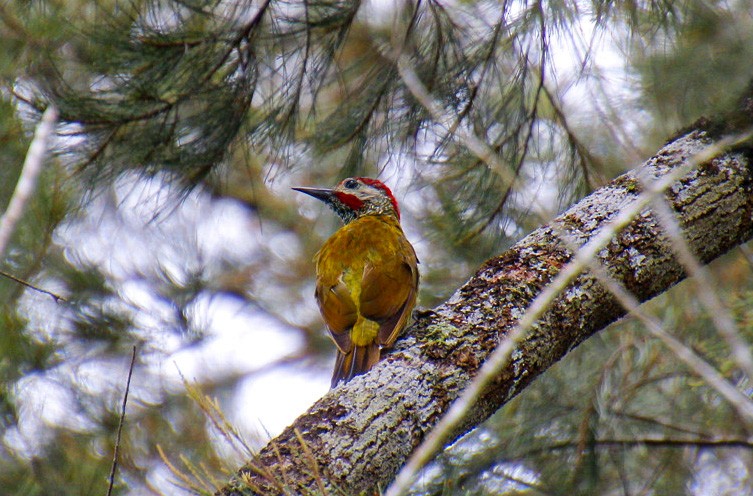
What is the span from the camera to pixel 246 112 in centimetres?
298

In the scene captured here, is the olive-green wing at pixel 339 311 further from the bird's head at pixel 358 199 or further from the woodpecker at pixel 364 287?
the bird's head at pixel 358 199

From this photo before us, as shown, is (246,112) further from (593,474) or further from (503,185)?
(593,474)

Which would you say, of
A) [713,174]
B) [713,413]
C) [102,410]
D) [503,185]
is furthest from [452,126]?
[102,410]

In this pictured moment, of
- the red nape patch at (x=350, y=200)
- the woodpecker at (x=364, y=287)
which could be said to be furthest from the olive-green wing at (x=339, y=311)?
the red nape patch at (x=350, y=200)

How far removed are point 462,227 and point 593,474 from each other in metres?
1.11

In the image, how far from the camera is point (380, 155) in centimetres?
314

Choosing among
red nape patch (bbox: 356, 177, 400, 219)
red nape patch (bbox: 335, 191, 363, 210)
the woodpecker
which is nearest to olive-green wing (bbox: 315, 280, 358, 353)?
the woodpecker

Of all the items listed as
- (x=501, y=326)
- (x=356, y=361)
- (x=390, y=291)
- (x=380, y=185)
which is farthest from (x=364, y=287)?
(x=501, y=326)

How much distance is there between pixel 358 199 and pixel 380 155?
1.21 metres

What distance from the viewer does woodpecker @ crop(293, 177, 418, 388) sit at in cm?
316

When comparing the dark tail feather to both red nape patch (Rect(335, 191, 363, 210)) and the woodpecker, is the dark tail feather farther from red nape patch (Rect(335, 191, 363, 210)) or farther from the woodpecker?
red nape patch (Rect(335, 191, 363, 210))

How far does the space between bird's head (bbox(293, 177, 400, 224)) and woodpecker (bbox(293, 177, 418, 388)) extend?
0.02m

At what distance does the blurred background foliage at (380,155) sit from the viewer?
2.82 metres

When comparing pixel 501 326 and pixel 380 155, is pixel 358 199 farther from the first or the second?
pixel 501 326
